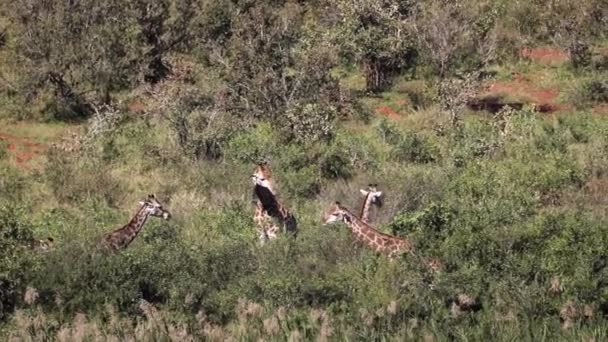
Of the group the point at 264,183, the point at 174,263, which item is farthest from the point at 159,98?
the point at 174,263

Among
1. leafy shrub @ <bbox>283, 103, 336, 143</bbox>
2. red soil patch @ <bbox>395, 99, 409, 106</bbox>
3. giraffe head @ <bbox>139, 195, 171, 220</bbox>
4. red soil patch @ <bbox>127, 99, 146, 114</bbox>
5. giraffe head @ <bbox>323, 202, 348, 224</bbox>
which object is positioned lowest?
red soil patch @ <bbox>395, 99, 409, 106</bbox>

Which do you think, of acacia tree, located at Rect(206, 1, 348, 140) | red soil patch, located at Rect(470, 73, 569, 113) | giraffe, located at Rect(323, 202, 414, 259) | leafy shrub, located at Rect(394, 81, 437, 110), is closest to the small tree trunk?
leafy shrub, located at Rect(394, 81, 437, 110)

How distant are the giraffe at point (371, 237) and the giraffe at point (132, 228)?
208 cm

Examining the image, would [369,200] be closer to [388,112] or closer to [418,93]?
[388,112]

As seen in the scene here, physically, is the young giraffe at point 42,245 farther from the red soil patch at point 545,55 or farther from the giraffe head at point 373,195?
the red soil patch at point 545,55

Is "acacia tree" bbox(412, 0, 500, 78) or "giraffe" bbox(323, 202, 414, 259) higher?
"giraffe" bbox(323, 202, 414, 259)

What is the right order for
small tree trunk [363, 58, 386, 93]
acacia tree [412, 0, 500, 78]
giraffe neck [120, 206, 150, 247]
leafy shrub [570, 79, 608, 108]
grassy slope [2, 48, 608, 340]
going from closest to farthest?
grassy slope [2, 48, 608, 340]
giraffe neck [120, 206, 150, 247]
leafy shrub [570, 79, 608, 108]
acacia tree [412, 0, 500, 78]
small tree trunk [363, 58, 386, 93]

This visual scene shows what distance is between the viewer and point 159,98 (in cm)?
1730

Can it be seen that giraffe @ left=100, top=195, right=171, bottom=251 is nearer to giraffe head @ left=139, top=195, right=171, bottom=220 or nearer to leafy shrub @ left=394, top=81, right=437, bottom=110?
giraffe head @ left=139, top=195, right=171, bottom=220

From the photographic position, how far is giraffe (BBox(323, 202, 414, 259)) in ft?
32.3

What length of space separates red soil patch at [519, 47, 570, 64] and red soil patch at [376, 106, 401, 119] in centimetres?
621

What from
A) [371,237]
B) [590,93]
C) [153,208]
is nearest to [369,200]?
[371,237]

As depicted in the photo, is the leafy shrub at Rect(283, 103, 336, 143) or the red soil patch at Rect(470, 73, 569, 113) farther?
the red soil patch at Rect(470, 73, 569, 113)

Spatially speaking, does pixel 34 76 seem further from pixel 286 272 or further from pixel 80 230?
pixel 286 272
